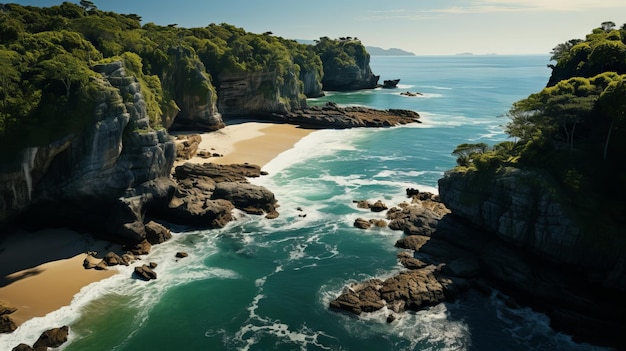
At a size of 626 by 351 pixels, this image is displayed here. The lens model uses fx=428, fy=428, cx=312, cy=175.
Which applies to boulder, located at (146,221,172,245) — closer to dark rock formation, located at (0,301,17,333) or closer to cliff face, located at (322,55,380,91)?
dark rock formation, located at (0,301,17,333)

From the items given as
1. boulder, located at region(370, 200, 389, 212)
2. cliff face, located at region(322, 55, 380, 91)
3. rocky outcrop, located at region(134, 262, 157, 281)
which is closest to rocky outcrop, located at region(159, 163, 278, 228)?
rocky outcrop, located at region(134, 262, 157, 281)

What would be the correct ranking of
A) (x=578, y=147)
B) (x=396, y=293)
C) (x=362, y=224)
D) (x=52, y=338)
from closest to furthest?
(x=52, y=338), (x=396, y=293), (x=578, y=147), (x=362, y=224)

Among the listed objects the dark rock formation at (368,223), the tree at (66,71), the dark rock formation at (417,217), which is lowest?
the dark rock formation at (368,223)

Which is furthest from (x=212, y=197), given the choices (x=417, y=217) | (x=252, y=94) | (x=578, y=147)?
(x=252, y=94)

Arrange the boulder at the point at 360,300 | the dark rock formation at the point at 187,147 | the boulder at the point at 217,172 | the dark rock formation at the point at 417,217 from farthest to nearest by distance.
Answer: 1. the dark rock formation at the point at 187,147
2. the boulder at the point at 217,172
3. the dark rock formation at the point at 417,217
4. the boulder at the point at 360,300

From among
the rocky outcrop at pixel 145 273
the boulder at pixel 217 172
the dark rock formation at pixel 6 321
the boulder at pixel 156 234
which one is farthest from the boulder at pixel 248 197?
the dark rock formation at pixel 6 321

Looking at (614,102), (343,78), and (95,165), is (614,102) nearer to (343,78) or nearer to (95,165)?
(95,165)

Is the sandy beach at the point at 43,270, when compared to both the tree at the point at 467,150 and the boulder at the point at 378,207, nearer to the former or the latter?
the boulder at the point at 378,207

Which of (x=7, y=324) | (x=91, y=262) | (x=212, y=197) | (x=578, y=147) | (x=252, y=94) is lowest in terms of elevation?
(x=7, y=324)
